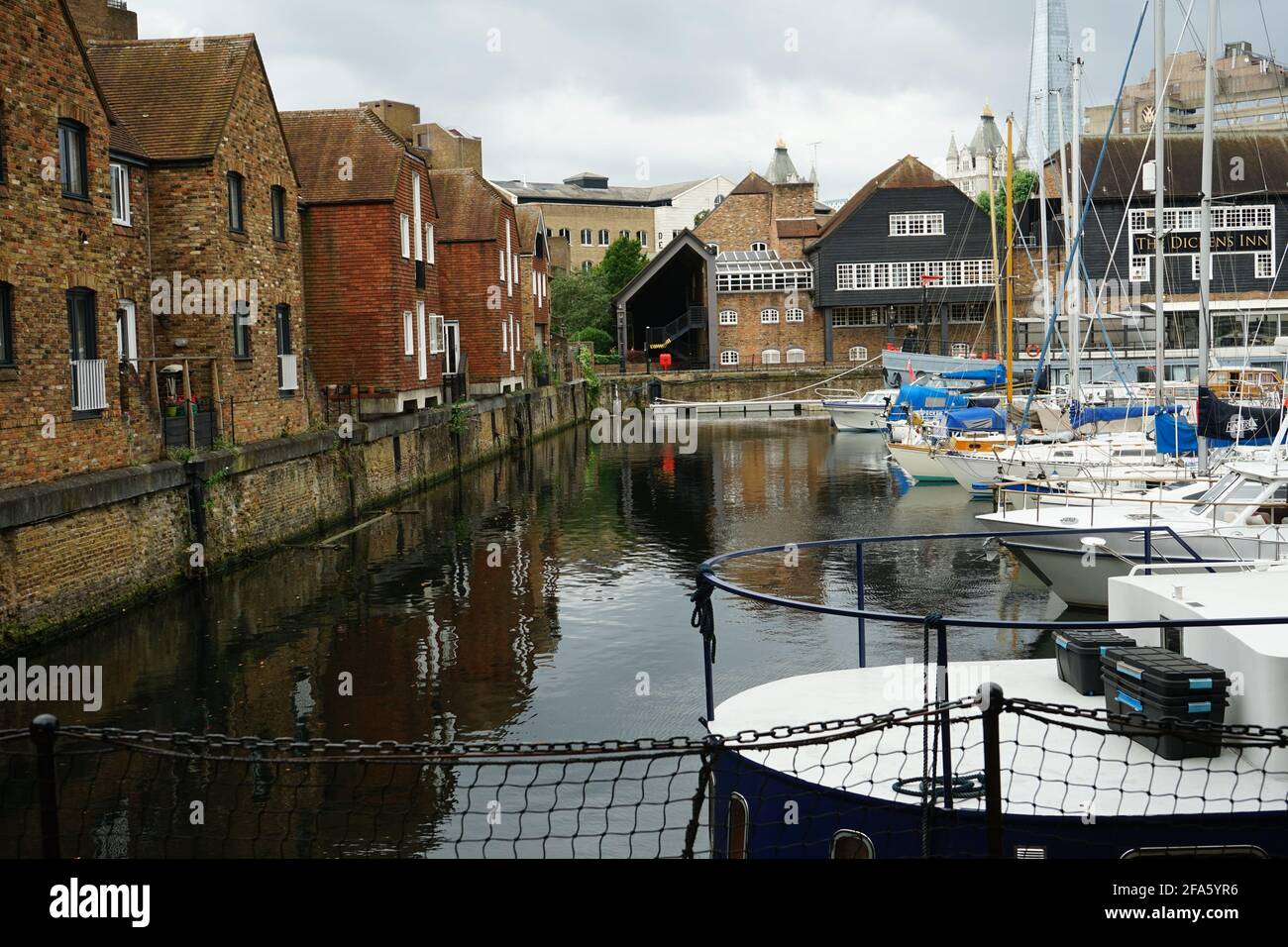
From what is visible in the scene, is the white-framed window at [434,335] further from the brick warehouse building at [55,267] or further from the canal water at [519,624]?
the brick warehouse building at [55,267]

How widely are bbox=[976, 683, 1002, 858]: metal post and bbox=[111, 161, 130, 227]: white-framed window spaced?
22687 mm

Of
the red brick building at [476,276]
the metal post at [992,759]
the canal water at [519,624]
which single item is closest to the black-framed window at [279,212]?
the canal water at [519,624]

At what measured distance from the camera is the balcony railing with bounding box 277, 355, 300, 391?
28.5m

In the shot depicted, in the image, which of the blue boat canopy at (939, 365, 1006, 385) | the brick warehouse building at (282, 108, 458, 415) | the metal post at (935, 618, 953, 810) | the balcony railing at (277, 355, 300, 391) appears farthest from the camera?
the blue boat canopy at (939, 365, 1006, 385)

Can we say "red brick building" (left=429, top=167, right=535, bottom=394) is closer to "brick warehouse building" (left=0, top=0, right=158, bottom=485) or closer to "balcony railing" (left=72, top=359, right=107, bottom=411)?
"brick warehouse building" (left=0, top=0, right=158, bottom=485)

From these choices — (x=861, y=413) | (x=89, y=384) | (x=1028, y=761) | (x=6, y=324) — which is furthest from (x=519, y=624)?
(x=861, y=413)

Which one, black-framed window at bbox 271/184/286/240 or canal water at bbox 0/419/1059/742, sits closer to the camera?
canal water at bbox 0/419/1059/742

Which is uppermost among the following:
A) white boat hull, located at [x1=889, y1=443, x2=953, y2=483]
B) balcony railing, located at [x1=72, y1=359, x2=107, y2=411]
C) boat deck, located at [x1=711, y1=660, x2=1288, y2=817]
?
balcony railing, located at [x1=72, y1=359, x2=107, y2=411]

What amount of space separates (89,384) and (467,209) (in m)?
30.6

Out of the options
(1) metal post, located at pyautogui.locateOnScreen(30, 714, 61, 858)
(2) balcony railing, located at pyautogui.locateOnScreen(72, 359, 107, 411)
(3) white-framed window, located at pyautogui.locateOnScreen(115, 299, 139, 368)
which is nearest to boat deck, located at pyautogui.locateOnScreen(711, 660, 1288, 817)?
(1) metal post, located at pyautogui.locateOnScreen(30, 714, 61, 858)

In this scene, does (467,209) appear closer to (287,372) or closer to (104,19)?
(104,19)

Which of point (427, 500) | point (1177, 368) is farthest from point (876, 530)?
point (1177, 368)

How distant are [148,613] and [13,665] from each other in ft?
12.2
